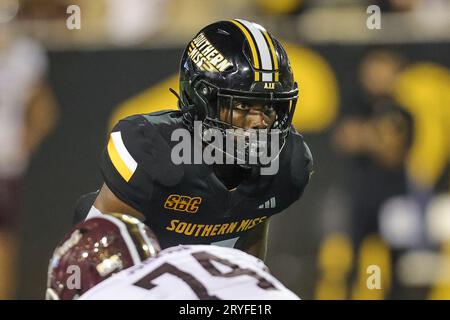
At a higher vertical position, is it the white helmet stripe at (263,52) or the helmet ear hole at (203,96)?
the white helmet stripe at (263,52)

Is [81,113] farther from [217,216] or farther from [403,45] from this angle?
[217,216]

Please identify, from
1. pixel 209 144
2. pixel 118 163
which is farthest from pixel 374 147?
pixel 118 163

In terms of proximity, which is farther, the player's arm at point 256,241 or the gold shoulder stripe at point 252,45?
the player's arm at point 256,241

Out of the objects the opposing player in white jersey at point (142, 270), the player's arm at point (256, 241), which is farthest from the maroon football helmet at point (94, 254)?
the player's arm at point (256, 241)

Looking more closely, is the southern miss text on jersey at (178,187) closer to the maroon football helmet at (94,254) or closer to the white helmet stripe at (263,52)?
the white helmet stripe at (263,52)

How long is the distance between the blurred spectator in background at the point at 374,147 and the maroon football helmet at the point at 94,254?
351 cm

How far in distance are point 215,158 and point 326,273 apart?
2394 millimetres

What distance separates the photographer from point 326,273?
5859 mm

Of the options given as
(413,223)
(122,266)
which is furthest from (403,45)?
(122,266)

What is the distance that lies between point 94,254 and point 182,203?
3.86 feet

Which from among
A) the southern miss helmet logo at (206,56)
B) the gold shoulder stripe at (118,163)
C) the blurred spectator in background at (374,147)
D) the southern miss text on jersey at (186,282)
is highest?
the southern miss helmet logo at (206,56)

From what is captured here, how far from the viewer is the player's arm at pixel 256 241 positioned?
12.7ft
